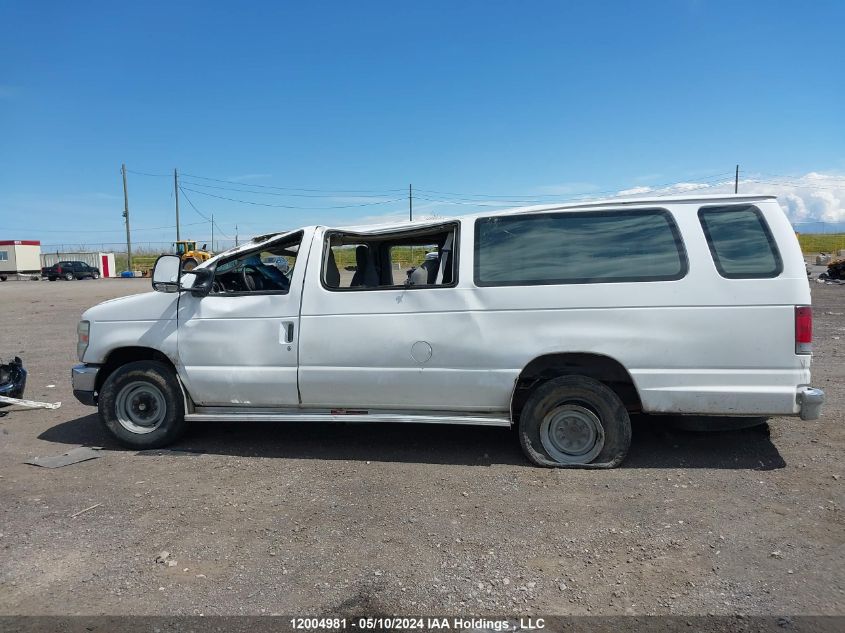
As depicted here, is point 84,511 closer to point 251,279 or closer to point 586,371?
point 251,279

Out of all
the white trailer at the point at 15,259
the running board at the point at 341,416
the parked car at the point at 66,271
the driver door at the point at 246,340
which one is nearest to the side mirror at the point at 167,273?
the driver door at the point at 246,340

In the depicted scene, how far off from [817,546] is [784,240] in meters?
2.14

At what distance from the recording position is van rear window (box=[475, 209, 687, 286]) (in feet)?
15.4

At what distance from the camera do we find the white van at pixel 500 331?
14.9 ft

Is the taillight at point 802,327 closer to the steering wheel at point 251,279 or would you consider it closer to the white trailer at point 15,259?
the steering wheel at point 251,279

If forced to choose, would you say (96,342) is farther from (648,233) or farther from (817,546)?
(817,546)

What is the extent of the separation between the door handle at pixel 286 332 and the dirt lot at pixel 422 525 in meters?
1.05

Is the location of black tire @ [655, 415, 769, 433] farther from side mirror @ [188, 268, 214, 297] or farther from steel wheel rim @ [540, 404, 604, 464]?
side mirror @ [188, 268, 214, 297]

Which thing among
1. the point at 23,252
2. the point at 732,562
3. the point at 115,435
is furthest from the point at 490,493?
the point at 23,252

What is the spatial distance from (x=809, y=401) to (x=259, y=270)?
15.3 ft

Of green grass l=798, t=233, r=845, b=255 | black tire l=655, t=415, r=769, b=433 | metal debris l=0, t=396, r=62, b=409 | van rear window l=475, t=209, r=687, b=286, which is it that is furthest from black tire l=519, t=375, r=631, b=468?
green grass l=798, t=233, r=845, b=255

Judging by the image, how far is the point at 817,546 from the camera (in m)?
3.64

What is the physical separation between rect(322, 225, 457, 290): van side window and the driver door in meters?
0.31

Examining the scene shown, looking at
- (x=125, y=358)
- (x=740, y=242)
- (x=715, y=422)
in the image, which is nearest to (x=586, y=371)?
(x=715, y=422)
